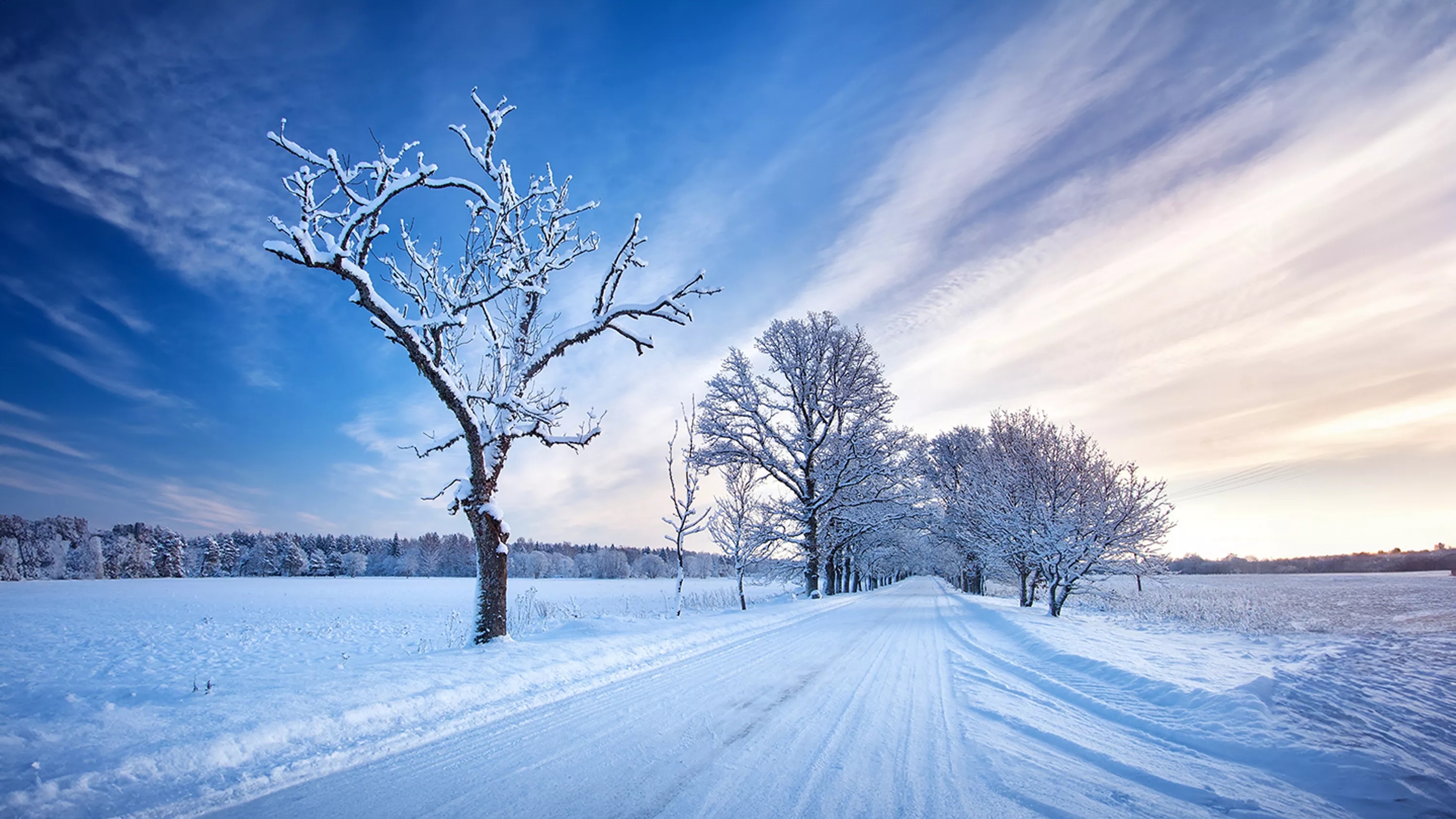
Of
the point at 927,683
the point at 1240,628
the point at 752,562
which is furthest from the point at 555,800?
the point at 752,562

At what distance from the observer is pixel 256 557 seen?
90.6m

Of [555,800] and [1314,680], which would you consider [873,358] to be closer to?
[1314,680]

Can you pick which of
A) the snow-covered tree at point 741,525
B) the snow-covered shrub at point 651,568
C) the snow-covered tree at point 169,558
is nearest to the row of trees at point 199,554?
the snow-covered tree at point 169,558

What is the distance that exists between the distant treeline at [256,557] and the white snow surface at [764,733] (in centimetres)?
4230

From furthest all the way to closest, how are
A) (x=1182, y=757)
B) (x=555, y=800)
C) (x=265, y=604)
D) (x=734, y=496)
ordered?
(x=265, y=604) → (x=734, y=496) → (x=1182, y=757) → (x=555, y=800)

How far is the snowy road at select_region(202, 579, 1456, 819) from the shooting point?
10.3 feet

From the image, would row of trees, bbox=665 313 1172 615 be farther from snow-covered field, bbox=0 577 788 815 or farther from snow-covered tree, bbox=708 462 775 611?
snow-covered field, bbox=0 577 788 815

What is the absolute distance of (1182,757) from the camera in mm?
3959

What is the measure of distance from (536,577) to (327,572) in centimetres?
3869

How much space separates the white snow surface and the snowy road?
0.08 ft

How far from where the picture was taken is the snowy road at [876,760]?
10.3ft

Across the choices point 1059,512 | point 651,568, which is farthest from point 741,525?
point 651,568

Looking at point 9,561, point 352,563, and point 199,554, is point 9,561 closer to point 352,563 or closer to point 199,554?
point 199,554

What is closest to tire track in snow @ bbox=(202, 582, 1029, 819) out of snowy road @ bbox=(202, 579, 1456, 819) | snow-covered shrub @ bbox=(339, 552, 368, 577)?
snowy road @ bbox=(202, 579, 1456, 819)
